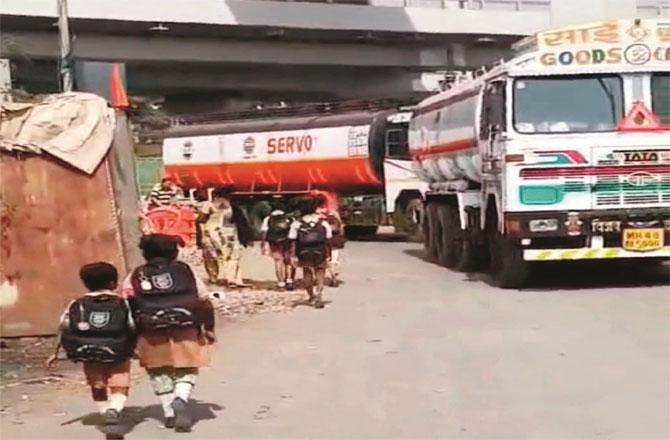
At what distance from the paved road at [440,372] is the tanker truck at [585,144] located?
688 mm

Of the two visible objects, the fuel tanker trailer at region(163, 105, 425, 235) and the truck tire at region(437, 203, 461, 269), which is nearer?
the truck tire at region(437, 203, 461, 269)

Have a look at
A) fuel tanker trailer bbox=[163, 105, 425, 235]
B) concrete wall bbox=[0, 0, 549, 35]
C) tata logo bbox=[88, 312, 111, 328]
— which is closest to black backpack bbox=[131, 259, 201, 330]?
tata logo bbox=[88, 312, 111, 328]

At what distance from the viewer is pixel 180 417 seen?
7855 millimetres

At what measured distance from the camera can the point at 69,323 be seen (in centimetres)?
737

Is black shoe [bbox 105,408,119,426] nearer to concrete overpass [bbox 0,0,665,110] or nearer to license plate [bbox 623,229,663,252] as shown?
license plate [bbox 623,229,663,252]

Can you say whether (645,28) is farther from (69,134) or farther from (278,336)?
(69,134)

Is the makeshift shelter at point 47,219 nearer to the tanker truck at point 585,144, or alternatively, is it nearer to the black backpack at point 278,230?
the black backpack at point 278,230

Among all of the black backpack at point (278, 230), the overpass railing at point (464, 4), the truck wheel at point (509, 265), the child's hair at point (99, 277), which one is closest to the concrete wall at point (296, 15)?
the overpass railing at point (464, 4)

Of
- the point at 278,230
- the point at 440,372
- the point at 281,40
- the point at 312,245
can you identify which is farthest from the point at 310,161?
the point at 440,372

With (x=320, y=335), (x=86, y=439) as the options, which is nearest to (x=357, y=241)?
(x=320, y=335)

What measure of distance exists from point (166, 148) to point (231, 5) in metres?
6.34

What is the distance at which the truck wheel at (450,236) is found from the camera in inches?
778

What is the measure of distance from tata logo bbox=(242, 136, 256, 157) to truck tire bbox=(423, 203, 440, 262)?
11876 mm

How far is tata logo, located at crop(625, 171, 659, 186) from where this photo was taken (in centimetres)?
1545
